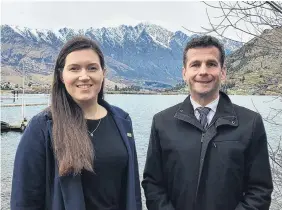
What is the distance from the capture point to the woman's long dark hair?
2.89 meters

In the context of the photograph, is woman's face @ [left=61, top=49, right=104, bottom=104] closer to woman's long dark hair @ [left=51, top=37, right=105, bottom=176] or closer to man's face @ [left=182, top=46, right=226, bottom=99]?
woman's long dark hair @ [left=51, top=37, right=105, bottom=176]

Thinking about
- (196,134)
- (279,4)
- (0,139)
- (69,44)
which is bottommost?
(0,139)

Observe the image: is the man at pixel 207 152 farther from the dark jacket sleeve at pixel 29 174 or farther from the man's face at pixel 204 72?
the dark jacket sleeve at pixel 29 174

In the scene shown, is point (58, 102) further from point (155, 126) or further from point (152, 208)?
point (152, 208)

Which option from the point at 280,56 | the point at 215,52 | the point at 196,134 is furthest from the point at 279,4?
the point at 196,134

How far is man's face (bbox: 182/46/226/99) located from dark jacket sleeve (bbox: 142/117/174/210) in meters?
0.52

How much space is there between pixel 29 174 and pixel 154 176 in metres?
1.07

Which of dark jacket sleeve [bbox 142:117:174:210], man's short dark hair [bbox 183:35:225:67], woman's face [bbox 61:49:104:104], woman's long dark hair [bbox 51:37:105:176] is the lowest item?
dark jacket sleeve [bbox 142:117:174:210]

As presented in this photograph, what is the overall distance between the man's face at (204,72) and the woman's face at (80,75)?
80 centimetres

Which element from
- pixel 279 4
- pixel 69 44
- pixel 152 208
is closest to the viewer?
pixel 69 44

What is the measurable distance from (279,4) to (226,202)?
293 cm

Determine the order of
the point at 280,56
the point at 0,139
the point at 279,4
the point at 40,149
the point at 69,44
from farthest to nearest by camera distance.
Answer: the point at 0,139
the point at 280,56
the point at 279,4
the point at 69,44
the point at 40,149

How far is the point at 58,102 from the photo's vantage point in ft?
10.1

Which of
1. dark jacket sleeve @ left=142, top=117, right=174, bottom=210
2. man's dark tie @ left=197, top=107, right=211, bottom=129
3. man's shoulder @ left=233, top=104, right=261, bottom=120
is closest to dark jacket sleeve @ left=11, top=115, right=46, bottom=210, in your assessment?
dark jacket sleeve @ left=142, top=117, right=174, bottom=210
